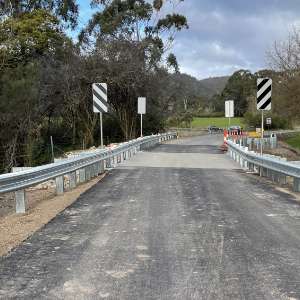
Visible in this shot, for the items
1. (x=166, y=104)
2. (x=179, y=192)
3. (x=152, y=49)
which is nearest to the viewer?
(x=179, y=192)

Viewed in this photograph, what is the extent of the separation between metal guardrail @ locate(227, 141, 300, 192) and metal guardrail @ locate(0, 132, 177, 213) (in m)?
4.90

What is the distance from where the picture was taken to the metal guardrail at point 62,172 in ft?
31.4

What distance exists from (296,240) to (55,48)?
37938mm

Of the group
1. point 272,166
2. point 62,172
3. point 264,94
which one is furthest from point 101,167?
point 264,94

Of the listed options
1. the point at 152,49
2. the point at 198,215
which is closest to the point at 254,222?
the point at 198,215

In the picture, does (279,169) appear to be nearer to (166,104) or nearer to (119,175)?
(119,175)

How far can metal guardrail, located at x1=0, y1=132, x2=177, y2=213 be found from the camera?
9586 mm

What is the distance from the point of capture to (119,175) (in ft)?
53.9

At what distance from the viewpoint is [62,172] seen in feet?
41.1

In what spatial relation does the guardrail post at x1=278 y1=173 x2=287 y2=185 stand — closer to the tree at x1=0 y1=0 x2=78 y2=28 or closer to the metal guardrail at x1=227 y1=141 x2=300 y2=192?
the metal guardrail at x1=227 y1=141 x2=300 y2=192

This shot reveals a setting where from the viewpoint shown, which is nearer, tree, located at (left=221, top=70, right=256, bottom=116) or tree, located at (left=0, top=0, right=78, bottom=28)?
tree, located at (left=0, top=0, right=78, bottom=28)

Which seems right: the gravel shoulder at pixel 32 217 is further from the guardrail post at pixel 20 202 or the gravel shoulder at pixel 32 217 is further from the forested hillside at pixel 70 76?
the forested hillside at pixel 70 76

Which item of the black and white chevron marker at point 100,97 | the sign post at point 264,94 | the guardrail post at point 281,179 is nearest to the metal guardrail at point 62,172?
the black and white chevron marker at point 100,97

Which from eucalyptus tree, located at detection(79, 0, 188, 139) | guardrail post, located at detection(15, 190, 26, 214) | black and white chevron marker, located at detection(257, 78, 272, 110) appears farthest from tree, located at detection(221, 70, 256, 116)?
guardrail post, located at detection(15, 190, 26, 214)
